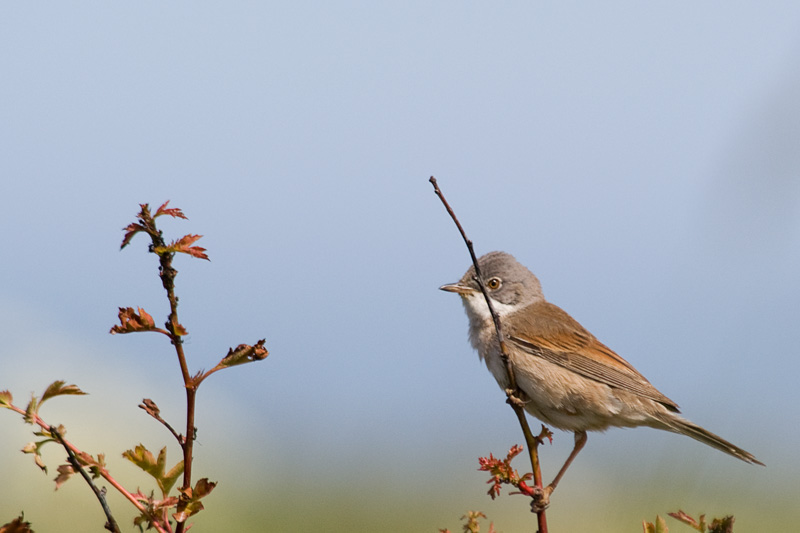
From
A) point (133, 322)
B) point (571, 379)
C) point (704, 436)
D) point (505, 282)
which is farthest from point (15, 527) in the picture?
point (505, 282)

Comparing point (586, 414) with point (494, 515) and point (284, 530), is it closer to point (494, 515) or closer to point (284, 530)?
point (494, 515)

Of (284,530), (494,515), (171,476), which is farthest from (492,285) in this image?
(171,476)

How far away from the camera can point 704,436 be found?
4.76 metres

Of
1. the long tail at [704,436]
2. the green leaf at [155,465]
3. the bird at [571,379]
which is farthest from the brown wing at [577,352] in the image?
the green leaf at [155,465]

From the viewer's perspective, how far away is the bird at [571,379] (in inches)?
193

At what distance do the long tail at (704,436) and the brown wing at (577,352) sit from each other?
152 millimetres

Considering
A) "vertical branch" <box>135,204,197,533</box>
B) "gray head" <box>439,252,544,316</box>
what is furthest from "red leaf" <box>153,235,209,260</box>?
"gray head" <box>439,252,544,316</box>

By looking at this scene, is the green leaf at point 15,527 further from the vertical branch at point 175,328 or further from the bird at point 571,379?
the bird at point 571,379

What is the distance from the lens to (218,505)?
19.7 feet

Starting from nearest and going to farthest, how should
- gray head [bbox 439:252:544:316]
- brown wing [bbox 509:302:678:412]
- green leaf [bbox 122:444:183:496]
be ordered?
green leaf [bbox 122:444:183:496] < brown wing [bbox 509:302:678:412] < gray head [bbox 439:252:544:316]

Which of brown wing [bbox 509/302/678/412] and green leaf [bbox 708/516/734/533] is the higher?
brown wing [bbox 509/302/678/412]

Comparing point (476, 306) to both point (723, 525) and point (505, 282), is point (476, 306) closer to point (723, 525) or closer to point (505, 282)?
point (505, 282)

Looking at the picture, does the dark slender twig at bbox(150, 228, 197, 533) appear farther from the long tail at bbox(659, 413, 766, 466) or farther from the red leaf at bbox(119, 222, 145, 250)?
the long tail at bbox(659, 413, 766, 466)

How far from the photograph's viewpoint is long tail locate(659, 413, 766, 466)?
453 centimetres
